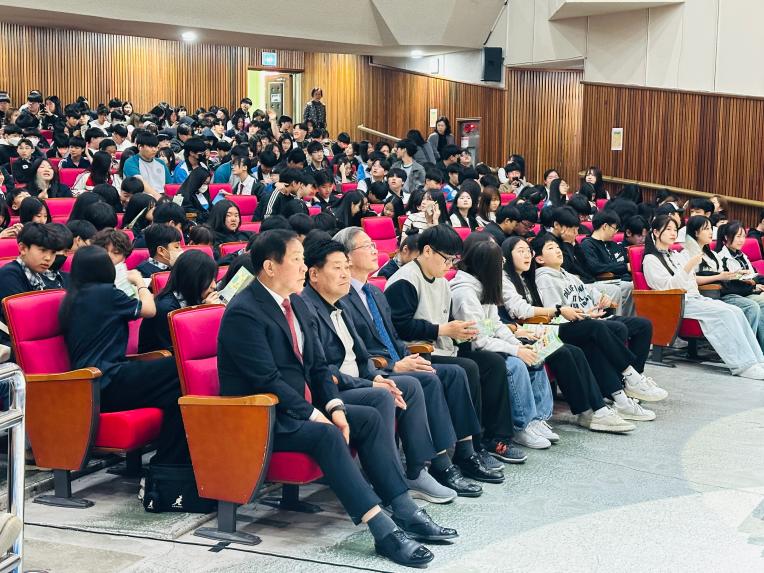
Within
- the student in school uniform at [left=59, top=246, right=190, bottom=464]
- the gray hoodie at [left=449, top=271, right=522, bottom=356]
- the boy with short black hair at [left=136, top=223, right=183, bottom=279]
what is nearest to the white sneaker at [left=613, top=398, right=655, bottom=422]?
the gray hoodie at [left=449, top=271, right=522, bottom=356]

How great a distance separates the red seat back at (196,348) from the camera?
425 cm

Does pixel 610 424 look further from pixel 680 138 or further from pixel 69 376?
pixel 680 138

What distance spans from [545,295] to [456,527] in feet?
7.59

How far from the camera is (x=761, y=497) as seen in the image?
4.78 m

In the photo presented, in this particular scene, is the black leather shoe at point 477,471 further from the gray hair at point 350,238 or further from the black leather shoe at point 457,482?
the gray hair at point 350,238

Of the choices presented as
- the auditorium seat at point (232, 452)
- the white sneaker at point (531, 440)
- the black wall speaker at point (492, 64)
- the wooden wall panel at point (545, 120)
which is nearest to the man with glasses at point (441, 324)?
the white sneaker at point (531, 440)

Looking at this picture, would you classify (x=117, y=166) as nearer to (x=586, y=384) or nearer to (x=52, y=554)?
(x=586, y=384)

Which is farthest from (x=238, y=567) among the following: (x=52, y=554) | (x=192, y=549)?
(x=52, y=554)

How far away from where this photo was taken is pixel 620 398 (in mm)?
6109

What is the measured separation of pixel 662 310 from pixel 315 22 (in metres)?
10.0

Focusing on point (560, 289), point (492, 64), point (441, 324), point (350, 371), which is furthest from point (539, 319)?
point (492, 64)

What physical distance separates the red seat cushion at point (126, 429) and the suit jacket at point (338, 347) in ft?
2.62

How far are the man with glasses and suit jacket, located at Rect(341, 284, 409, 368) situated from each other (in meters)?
0.24

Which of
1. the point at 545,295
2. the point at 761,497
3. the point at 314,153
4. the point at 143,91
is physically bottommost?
the point at 761,497
